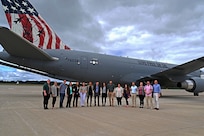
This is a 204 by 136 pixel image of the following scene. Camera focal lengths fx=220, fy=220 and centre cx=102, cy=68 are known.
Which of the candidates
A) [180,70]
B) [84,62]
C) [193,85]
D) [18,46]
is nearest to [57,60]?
[84,62]

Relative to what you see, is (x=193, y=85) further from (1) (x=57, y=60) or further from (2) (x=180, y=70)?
(1) (x=57, y=60)

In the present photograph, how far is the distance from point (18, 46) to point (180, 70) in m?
14.3

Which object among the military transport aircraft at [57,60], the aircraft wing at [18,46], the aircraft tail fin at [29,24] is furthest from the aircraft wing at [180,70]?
the aircraft wing at [18,46]

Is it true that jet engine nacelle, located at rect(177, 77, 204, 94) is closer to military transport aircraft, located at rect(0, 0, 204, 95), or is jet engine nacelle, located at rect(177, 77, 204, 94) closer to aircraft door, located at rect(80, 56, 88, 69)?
military transport aircraft, located at rect(0, 0, 204, 95)

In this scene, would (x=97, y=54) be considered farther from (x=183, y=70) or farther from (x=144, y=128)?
(x=144, y=128)

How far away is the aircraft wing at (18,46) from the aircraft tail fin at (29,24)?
78.9 inches

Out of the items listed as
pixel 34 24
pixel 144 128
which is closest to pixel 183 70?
pixel 34 24

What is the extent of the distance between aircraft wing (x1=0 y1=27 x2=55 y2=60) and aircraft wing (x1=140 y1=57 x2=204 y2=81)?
10.7 metres

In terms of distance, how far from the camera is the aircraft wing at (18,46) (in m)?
13.7

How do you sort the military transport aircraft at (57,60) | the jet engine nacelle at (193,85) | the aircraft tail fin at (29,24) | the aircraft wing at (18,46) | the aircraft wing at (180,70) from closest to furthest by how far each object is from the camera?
1. the aircraft wing at (18,46)
2. the military transport aircraft at (57,60)
3. the aircraft tail fin at (29,24)
4. the aircraft wing at (180,70)
5. the jet engine nacelle at (193,85)

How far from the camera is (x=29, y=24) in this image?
18531 mm

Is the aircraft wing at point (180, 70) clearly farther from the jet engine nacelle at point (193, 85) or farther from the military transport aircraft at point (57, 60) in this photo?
the jet engine nacelle at point (193, 85)

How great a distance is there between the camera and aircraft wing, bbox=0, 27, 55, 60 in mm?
13748

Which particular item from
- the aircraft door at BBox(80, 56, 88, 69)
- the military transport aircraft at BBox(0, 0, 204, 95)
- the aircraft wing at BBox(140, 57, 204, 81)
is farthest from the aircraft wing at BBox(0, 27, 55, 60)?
the aircraft wing at BBox(140, 57, 204, 81)
